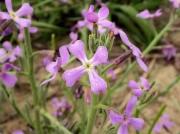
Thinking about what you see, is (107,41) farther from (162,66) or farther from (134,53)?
(162,66)

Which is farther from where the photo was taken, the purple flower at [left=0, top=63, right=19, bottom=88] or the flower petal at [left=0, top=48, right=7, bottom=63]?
the purple flower at [left=0, top=63, right=19, bottom=88]

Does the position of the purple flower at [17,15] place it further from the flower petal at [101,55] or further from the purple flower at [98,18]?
the flower petal at [101,55]

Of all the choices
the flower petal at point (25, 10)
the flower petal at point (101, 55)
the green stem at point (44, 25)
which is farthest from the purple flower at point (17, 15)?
the green stem at point (44, 25)

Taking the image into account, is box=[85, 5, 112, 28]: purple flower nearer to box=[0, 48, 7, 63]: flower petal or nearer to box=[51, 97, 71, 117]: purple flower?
box=[0, 48, 7, 63]: flower petal

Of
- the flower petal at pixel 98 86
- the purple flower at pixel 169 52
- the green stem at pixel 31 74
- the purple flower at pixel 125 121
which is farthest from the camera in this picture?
the purple flower at pixel 169 52

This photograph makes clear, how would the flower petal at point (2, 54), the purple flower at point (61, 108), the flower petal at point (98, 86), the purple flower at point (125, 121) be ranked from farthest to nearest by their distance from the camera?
1. the purple flower at point (61, 108)
2. the flower petal at point (2, 54)
3. the purple flower at point (125, 121)
4. the flower petal at point (98, 86)

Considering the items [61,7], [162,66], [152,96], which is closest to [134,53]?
[152,96]

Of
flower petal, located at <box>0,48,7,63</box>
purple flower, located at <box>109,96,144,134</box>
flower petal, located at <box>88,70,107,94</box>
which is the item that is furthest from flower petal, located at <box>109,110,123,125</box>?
flower petal, located at <box>0,48,7,63</box>
